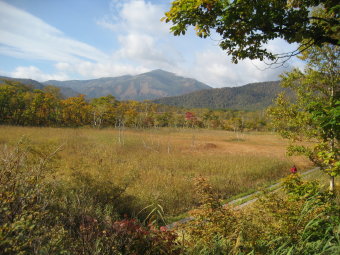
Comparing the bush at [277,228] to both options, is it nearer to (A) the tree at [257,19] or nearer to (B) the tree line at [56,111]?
(A) the tree at [257,19]

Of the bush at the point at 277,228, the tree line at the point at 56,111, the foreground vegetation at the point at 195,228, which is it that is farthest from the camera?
the tree line at the point at 56,111

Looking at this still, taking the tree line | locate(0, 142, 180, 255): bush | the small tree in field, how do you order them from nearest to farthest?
locate(0, 142, 180, 255): bush, the small tree in field, the tree line

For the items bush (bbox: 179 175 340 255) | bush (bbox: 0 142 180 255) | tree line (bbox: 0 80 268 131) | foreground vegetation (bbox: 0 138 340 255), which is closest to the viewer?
bush (bbox: 0 142 180 255)

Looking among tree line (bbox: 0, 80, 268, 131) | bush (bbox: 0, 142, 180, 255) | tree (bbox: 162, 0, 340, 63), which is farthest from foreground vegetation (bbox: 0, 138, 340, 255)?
tree line (bbox: 0, 80, 268, 131)

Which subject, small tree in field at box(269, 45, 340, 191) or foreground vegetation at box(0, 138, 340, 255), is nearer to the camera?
foreground vegetation at box(0, 138, 340, 255)

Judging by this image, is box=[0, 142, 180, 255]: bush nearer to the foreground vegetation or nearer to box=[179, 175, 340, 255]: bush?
the foreground vegetation

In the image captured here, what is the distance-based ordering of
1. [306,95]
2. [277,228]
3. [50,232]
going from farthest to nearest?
[306,95] < [277,228] < [50,232]

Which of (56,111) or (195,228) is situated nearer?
(195,228)

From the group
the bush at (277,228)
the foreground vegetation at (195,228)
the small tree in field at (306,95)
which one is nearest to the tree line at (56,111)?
the small tree in field at (306,95)

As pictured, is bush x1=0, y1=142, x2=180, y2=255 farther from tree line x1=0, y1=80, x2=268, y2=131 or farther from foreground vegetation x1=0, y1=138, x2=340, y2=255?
tree line x1=0, y1=80, x2=268, y2=131

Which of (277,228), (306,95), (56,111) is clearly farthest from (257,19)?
(56,111)

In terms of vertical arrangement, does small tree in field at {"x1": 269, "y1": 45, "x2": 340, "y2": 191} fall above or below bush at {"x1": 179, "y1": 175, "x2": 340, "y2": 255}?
above

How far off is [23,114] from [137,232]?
39.5m

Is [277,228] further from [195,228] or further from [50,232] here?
[50,232]
